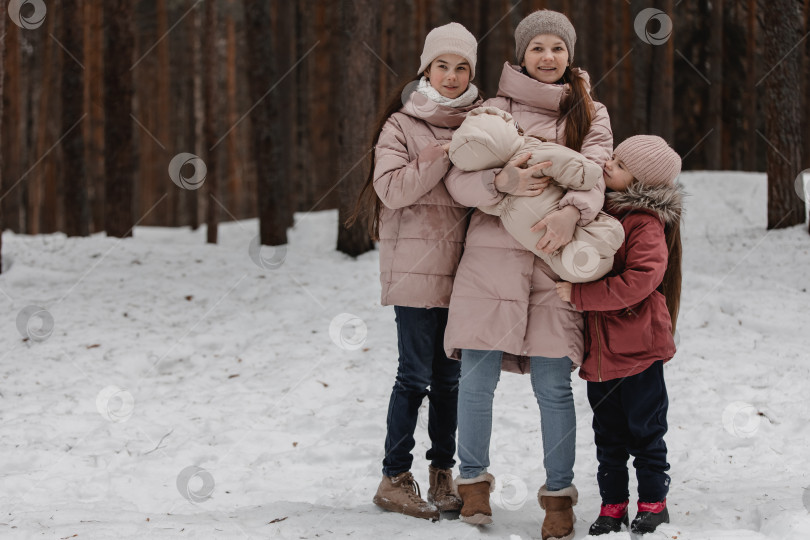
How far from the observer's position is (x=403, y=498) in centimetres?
321

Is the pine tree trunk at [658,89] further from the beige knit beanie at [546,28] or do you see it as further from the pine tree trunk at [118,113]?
the beige knit beanie at [546,28]

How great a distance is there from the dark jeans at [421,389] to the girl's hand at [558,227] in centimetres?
65

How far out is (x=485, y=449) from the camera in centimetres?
302

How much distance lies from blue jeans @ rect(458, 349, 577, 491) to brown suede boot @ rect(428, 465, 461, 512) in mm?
263

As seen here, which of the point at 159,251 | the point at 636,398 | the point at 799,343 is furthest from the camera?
the point at 159,251

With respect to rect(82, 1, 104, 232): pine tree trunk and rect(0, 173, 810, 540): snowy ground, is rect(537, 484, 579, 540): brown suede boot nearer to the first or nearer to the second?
rect(0, 173, 810, 540): snowy ground

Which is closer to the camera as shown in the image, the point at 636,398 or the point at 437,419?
the point at 636,398

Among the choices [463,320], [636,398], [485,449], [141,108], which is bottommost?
[485,449]

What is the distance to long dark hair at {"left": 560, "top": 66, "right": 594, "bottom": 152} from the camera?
291cm

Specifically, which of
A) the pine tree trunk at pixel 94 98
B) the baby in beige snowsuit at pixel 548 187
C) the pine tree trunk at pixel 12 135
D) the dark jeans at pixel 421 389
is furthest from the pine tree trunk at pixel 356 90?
the pine tree trunk at pixel 12 135

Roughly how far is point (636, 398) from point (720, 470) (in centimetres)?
132

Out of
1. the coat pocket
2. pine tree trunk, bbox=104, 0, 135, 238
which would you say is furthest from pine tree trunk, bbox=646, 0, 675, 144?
the coat pocket

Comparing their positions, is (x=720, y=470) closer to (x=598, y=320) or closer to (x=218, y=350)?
(x=598, y=320)

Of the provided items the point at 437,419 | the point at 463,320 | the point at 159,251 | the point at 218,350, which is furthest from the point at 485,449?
the point at 159,251
